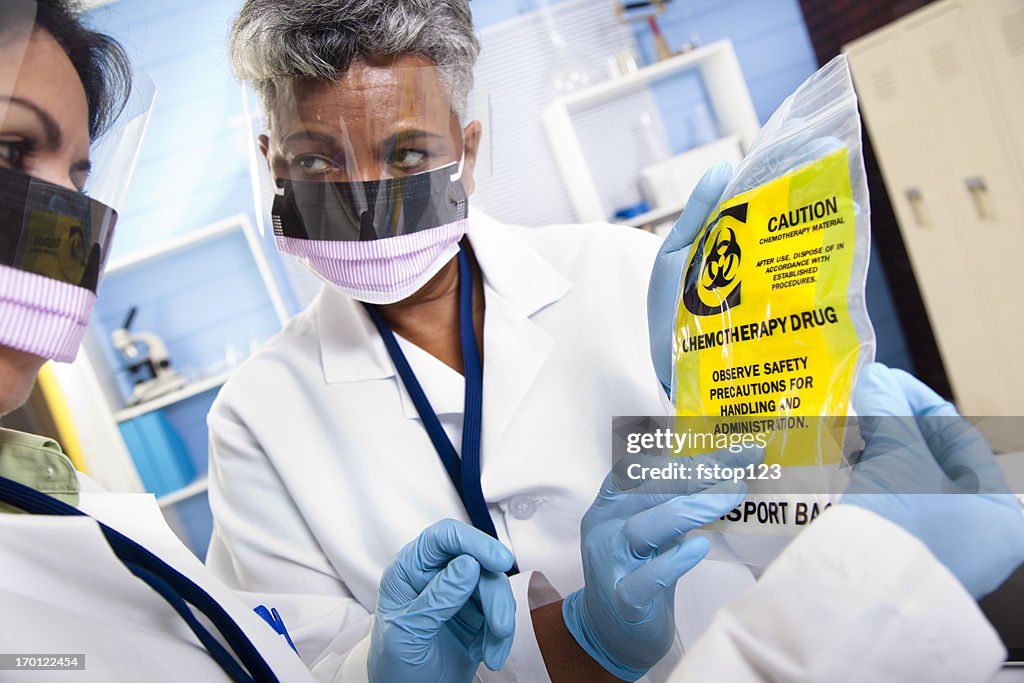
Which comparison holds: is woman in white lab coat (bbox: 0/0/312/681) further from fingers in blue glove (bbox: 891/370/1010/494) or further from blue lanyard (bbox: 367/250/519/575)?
fingers in blue glove (bbox: 891/370/1010/494)

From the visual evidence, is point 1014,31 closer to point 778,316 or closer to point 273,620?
point 778,316

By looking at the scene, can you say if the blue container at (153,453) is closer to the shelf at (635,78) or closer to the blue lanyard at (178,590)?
the shelf at (635,78)

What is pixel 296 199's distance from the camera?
3.36 feet

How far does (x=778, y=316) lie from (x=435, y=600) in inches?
19.2

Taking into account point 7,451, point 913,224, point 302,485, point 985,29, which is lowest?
point 913,224

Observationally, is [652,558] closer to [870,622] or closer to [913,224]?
[870,622]

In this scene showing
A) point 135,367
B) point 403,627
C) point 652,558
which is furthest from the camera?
point 135,367

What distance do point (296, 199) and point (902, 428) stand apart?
0.80 meters

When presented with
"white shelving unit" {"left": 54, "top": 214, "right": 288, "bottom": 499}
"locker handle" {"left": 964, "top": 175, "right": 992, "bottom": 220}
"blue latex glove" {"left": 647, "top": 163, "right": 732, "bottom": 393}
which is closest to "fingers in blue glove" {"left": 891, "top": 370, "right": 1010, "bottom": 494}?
"blue latex glove" {"left": 647, "top": 163, "right": 732, "bottom": 393}

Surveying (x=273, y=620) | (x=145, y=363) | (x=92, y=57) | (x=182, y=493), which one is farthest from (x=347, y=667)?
(x=145, y=363)

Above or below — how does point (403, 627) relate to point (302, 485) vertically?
below

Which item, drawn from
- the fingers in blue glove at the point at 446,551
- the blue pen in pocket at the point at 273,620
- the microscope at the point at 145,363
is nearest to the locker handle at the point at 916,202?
the fingers in blue glove at the point at 446,551

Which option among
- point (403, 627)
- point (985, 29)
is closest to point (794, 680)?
point (403, 627)

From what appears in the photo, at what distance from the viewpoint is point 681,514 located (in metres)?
0.70
